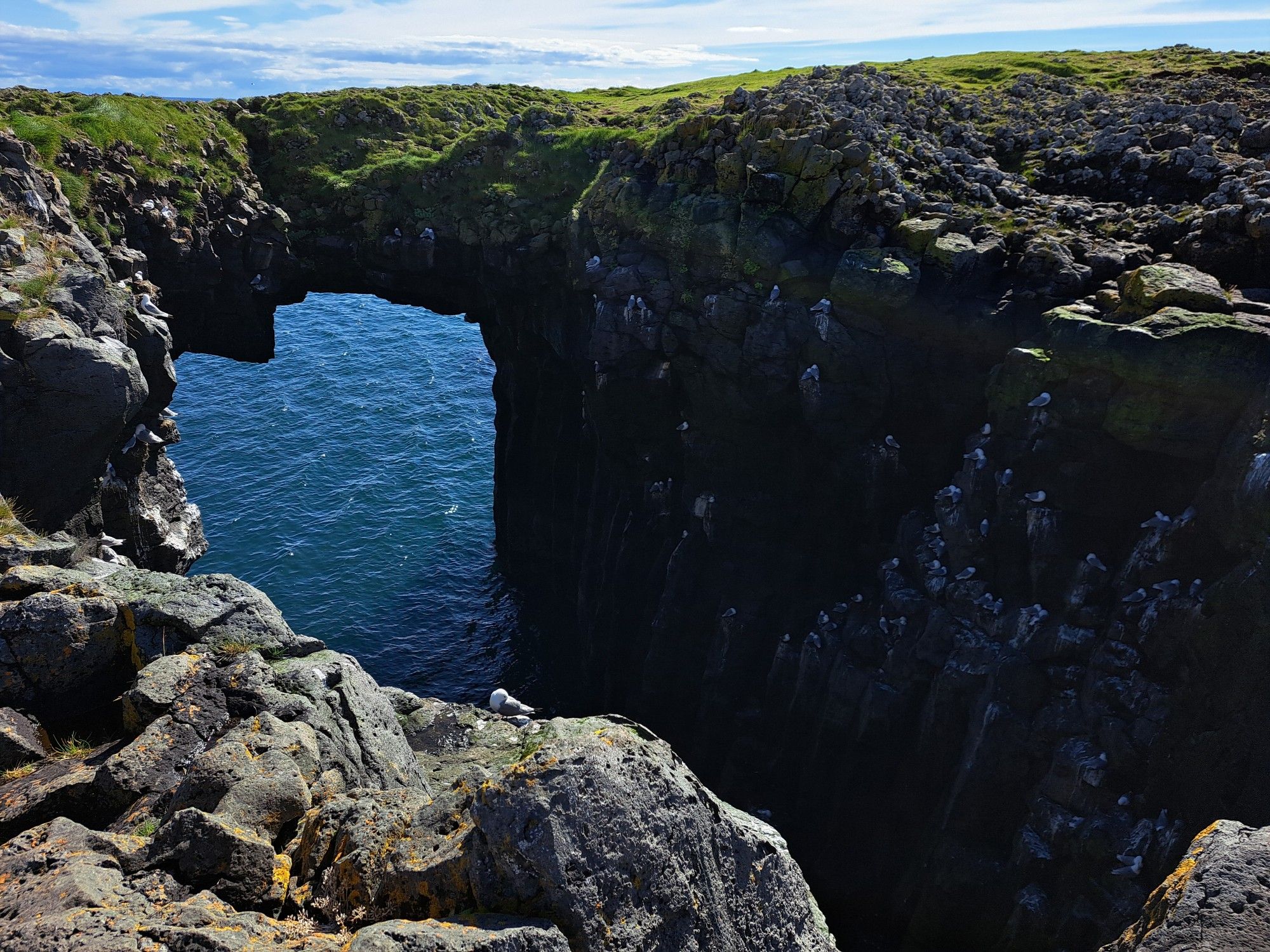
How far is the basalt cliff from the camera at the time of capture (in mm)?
10609

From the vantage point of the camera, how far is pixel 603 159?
46719mm

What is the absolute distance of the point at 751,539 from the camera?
3575cm

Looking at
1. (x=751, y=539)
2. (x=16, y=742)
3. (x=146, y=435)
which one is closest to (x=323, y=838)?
(x=16, y=742)

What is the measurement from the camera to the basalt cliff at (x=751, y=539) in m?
10.6

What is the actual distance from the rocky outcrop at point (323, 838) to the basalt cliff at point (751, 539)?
0.07m

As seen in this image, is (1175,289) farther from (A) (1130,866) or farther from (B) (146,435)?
(B) (146,435)

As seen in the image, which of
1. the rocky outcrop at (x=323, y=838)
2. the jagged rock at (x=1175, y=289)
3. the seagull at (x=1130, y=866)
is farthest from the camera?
the jagged rock at (x=1175, y=289)

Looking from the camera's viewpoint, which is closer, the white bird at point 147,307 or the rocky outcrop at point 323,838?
the rocky outcrop at point 323,838

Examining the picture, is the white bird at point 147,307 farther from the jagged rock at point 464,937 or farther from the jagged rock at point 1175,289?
the jagged rock at point 1175,289

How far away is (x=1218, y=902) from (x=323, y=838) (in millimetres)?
10679

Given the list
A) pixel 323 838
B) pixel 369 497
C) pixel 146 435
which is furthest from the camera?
pixel 369 497

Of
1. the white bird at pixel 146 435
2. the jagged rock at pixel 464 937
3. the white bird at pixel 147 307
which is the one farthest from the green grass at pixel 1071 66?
the jagged rock at pixel 464 937

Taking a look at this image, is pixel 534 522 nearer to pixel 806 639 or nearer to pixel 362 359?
pixel 806 639

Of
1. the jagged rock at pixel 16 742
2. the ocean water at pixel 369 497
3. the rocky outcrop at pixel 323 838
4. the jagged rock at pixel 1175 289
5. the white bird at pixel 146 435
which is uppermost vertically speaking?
the jagged rock at pixel 1175 289
